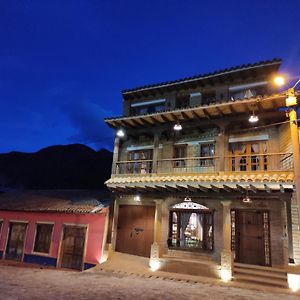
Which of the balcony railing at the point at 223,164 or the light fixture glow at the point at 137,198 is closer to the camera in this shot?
the balcony railing at the point at 223,164

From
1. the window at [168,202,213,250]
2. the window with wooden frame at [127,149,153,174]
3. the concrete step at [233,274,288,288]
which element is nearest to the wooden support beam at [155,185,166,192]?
the window at [168,202,213,250]

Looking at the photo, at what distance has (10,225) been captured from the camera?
18344 millimetres

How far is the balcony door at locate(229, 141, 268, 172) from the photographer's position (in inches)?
523

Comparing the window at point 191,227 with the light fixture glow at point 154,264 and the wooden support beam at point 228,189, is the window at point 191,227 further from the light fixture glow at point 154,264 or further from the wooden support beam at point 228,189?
the wooden support beam at point 228,189

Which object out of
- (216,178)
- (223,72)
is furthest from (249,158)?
(223,72)

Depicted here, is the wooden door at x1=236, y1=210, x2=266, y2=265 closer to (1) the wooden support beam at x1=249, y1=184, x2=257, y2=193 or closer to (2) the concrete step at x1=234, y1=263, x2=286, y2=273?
(2) the concrete step at x1=234, y1=263, x2=286, y2=273

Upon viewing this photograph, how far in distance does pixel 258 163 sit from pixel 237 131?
6.60ft

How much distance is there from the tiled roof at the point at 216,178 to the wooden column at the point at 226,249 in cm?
144

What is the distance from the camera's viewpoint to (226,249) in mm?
12055

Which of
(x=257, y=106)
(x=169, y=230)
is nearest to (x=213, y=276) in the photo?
(x=169, y=230)

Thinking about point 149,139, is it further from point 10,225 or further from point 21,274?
point 10,225

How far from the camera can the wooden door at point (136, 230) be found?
15016mm

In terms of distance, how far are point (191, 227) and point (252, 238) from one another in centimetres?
313

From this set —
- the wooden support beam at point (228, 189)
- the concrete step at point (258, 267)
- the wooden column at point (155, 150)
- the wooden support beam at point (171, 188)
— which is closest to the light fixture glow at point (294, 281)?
the concrete step at point (258, 267)
